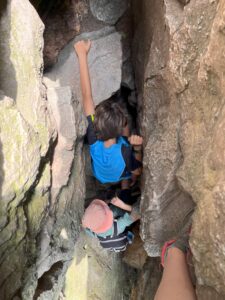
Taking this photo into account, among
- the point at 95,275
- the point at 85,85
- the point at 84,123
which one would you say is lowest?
the point at 95,275

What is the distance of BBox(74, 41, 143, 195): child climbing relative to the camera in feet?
8.99

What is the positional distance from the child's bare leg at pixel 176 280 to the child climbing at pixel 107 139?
102 centimetres

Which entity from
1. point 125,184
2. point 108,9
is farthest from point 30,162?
point 108,9

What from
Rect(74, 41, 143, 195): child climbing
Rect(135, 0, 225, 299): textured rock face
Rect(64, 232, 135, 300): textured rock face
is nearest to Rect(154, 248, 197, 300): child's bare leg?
Rect(135, 0, 225, 299): textured rock face

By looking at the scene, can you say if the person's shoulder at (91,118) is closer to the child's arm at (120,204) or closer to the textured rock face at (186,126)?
the textured rock face at (186,126)

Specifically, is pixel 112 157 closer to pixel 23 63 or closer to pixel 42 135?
pixel 42 135

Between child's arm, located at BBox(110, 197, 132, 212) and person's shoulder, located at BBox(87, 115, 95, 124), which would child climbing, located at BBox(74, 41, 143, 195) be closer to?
person's shoulder, located at BBox(87, 115, 95, 124)

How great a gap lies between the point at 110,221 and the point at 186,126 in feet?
4.12

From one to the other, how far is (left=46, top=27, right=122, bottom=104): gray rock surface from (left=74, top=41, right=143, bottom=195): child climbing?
11cm

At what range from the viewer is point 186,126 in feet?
6.41

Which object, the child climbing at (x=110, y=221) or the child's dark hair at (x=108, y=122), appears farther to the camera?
the child climbing at (x=110, y=221)

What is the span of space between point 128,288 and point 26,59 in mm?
3507

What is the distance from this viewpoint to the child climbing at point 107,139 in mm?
2740

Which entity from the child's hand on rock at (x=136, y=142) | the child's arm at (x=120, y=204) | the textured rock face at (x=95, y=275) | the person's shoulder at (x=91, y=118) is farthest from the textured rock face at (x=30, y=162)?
the textured rock face at (x=95, y=275)
